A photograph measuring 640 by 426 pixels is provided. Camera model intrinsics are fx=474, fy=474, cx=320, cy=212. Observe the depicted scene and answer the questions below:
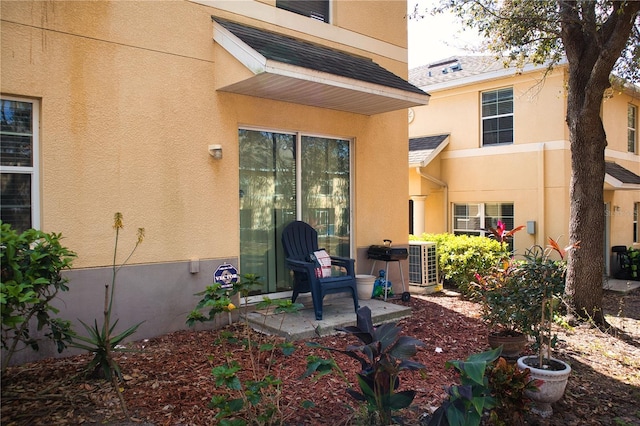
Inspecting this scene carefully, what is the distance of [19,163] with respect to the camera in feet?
16.2

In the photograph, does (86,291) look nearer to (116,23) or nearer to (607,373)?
(116,23)

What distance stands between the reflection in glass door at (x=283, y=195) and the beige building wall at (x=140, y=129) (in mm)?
271

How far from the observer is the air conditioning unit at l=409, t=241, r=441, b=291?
9797mm

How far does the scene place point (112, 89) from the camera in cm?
Result: 541

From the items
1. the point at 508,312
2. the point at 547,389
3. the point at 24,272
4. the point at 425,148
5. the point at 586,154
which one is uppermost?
the point at 425,148

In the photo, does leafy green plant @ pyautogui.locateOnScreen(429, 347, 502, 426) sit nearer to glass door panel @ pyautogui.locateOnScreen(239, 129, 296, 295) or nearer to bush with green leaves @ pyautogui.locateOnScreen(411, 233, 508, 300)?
glass door panel @ pyautogui.locateOnScreen(239, 129, 296, 295)

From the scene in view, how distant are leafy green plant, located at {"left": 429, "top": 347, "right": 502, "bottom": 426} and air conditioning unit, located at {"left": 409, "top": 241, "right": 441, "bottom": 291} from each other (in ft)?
21.1

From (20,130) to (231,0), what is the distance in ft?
10.5

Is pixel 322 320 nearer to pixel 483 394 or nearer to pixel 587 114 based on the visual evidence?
pixel 483 394

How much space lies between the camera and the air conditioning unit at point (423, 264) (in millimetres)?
9797

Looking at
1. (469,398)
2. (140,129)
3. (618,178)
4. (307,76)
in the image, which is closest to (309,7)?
(307,76)

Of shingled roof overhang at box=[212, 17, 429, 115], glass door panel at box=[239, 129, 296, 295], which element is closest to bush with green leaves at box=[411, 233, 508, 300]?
shingled roof overhang at box=[212, 17, 429, 115]

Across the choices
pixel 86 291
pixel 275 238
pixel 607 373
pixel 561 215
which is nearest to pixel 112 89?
pixel 86 291

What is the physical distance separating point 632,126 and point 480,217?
695 centimetres
